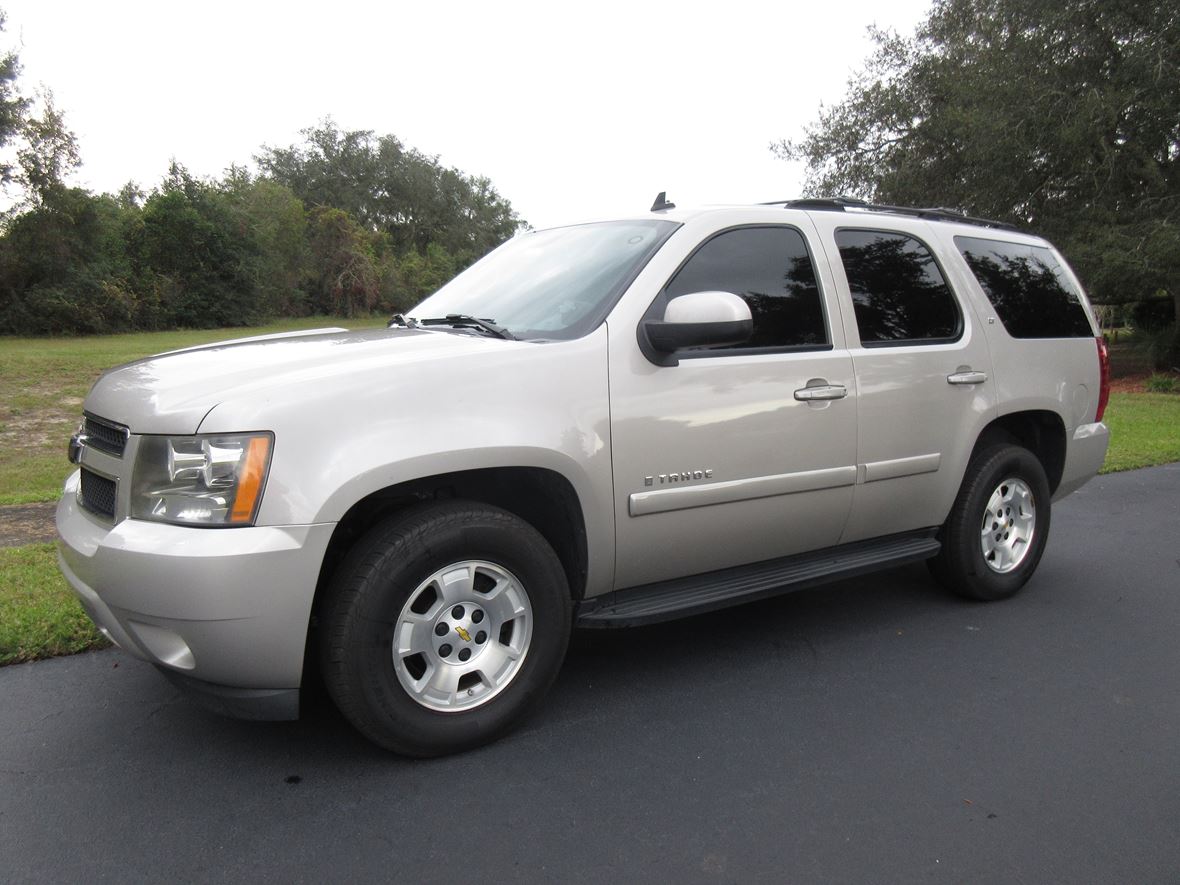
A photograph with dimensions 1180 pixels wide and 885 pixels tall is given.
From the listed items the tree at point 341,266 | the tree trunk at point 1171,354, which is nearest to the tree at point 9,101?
the tree trunk at point 1171,354

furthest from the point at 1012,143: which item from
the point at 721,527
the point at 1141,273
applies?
the point at 721,527

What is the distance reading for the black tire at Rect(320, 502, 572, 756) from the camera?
2863 millimetres

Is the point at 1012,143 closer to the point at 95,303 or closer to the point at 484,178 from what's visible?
the point at 95,303

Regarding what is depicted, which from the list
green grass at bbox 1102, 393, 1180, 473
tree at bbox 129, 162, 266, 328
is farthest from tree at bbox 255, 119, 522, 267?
green grass at bbox 1102, 393, 1180, 473

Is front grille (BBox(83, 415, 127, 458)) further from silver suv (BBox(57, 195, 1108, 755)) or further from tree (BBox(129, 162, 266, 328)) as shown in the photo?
tree (BBox(129, 162, 266, 328))

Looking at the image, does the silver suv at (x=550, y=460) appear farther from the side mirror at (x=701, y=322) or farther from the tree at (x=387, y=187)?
the tree at (x=387, y=187)

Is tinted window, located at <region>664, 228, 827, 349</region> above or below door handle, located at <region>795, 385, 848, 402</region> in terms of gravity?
above

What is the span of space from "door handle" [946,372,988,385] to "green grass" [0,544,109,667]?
13.1 feet

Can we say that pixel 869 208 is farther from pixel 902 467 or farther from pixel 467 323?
pixel 467 323

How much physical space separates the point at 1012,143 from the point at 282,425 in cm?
2012

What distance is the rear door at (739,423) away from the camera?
3.40 meters

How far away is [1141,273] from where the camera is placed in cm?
1698

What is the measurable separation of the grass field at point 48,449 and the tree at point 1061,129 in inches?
132

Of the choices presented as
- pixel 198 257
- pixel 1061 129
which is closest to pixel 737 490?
pixel 1061 129
